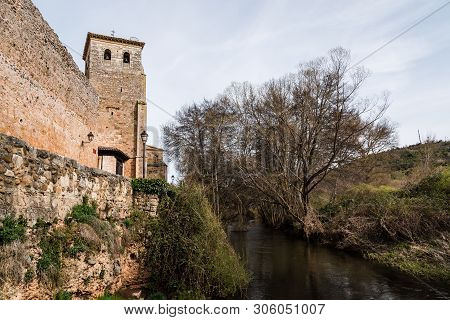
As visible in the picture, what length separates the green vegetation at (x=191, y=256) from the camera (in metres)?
8.18

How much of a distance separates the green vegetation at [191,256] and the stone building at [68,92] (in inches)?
199

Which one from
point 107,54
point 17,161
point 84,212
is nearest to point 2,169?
point 17,161

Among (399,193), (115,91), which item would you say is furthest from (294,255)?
(115,91)

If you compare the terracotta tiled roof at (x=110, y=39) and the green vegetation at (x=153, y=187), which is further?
the terracotta tiled roof at (x=110, y=39)

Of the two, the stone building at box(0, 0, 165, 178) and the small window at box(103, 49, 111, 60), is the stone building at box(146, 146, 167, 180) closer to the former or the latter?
the stone building at box(0, 0, 165, 178)

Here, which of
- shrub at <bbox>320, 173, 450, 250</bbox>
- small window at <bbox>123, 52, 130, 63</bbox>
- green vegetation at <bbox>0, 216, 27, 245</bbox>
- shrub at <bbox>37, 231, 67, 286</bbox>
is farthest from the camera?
small window at <bbox>123, 52, 130, 63</bbox>

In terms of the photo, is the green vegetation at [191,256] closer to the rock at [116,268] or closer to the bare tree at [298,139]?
the rock at [116,268]

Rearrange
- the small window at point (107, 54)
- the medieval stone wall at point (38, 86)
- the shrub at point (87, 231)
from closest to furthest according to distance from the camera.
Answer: the shrub at point (87, 231) → the medieval stone wall at point (38, 86) → the small window at point (107, 54)

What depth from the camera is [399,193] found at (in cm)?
1594

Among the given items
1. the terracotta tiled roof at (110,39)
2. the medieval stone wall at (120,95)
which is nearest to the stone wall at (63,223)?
the medieval stone wall at (120,95)

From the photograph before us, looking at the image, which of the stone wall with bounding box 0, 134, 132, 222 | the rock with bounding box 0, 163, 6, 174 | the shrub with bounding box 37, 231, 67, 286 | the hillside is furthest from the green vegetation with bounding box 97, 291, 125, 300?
the hillside

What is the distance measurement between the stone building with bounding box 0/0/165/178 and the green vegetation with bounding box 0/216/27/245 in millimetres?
5450

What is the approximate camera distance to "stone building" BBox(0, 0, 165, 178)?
9641 mm
